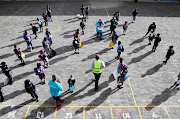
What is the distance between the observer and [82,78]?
34.3 ft

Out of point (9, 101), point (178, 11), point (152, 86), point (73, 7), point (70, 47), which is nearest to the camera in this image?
point (9, 101)

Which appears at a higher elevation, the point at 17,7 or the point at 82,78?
the point at 17,7

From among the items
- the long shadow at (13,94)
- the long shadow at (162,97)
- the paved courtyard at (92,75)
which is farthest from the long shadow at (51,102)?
the long shadow at (162,97)

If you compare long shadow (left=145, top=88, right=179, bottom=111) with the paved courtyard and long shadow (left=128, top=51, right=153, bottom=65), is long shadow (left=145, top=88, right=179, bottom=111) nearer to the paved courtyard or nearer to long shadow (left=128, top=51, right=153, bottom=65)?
the paved courtyard

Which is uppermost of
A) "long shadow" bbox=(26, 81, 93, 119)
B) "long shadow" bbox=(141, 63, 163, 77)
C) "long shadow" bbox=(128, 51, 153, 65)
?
"long shadow" bbox=(128, 51, 153, 65)

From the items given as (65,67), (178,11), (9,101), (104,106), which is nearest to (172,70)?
(104,106)

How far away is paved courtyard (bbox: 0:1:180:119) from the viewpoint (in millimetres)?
8045

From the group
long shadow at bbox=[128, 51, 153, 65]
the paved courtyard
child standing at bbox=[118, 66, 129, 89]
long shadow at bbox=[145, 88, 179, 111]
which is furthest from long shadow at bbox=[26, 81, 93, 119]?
long shadow at bbox=[128, 51, 153, 65]

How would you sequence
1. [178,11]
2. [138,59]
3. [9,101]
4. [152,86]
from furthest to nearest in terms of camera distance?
[178,11] < [138,59] < [152,86] < [9,101]

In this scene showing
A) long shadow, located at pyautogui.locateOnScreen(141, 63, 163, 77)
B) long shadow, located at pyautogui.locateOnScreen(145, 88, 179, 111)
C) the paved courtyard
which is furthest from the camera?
long shadow, located at pyautogui.locateOnScreen(141, 63, 163, 77)

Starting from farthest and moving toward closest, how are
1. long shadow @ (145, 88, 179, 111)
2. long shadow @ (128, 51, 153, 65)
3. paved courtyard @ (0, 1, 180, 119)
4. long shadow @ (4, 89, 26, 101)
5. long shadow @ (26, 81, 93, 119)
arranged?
1. long shadow @ (128, 51, 153, 65)
2. long shadow @ (4, 89, 26, 101)
3. long shadow @ (145, 88, 179, 111)
4. paved courtyard @ (0, 1, 180, 119)
5. long shadow @ (26, 81, 93, 119)

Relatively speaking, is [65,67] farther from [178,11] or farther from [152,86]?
[178,11]

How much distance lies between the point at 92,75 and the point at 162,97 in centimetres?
514

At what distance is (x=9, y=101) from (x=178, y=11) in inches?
1143
